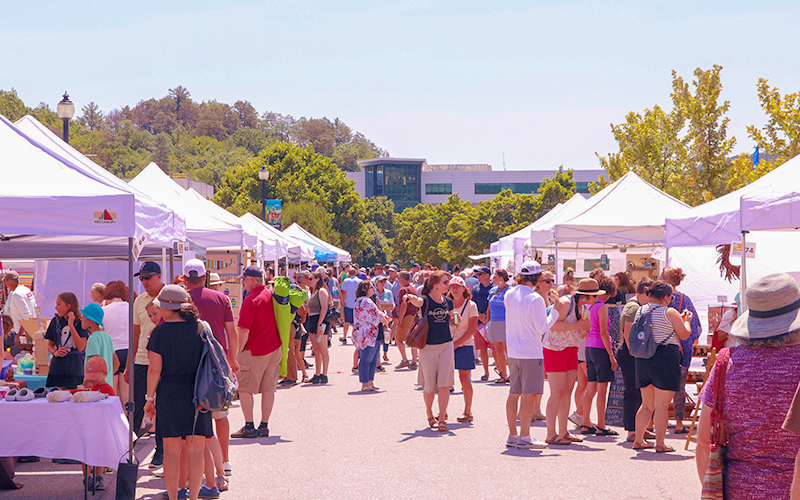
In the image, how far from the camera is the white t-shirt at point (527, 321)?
896 centimetres

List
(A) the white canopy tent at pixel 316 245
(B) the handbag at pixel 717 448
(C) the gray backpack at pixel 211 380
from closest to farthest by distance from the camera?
(B) the handbag at pixel 717 448 < (C) the gray backpack at pixel 211 380 < (A) the white canopy tent at pixel 316 245

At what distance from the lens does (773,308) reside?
3367 millimetres

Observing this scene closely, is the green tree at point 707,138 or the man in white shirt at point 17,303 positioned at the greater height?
the green tree at point 707,138

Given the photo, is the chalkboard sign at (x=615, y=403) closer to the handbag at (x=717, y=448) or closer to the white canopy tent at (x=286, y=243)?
the handbag at (x=717, y=448)

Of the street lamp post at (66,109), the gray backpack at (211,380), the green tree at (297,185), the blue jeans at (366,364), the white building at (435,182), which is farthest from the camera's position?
the white building at (435,182)

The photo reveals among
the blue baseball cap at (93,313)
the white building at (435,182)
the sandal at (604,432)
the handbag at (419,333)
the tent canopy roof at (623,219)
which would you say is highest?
the white building at (435,182)

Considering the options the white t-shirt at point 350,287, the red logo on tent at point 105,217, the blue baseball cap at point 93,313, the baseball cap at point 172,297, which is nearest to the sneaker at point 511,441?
the baseball cap at point 172,297

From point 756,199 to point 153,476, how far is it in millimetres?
6789

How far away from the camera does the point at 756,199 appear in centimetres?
850

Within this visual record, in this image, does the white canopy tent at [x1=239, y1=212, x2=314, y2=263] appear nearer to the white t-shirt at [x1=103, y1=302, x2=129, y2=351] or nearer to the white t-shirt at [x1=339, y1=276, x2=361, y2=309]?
the white t-shirt at [x1=339, y1=276, x2=361, y2=309]

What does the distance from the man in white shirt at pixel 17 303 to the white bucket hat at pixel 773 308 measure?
484 inches

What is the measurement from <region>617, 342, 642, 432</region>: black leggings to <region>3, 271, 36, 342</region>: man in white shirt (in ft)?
30.8

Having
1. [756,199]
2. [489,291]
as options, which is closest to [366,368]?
[489,291]

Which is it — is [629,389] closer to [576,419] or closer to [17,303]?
[576,419]
